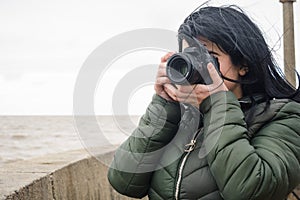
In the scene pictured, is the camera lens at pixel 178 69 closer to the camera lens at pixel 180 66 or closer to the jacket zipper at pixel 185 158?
the camera lens at pixel 180 66

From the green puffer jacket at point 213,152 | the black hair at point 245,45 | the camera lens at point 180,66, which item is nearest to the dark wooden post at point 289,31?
the black hair at point 245,45

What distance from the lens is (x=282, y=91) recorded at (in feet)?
5.37

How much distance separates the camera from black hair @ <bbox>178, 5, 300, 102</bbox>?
1.58m

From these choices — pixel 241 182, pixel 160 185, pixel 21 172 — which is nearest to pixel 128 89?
pixel 160 185

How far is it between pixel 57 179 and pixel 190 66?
144 centimetres

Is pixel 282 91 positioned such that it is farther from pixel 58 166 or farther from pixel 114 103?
pixel 58 166

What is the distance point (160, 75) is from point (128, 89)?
11 centimetres

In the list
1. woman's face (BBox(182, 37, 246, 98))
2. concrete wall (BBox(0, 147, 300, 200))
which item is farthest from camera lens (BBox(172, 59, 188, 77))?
concrete wall (BBox(0, 147, 300, 200))

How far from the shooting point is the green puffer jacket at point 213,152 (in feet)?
Answer: 4.67

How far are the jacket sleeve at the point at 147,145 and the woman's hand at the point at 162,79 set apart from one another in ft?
0.06

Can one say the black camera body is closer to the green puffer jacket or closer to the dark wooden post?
the green puffer jacket

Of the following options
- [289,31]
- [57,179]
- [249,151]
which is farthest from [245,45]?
[289,31]

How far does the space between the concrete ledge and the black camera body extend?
27.0 inches

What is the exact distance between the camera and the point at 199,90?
152cm
